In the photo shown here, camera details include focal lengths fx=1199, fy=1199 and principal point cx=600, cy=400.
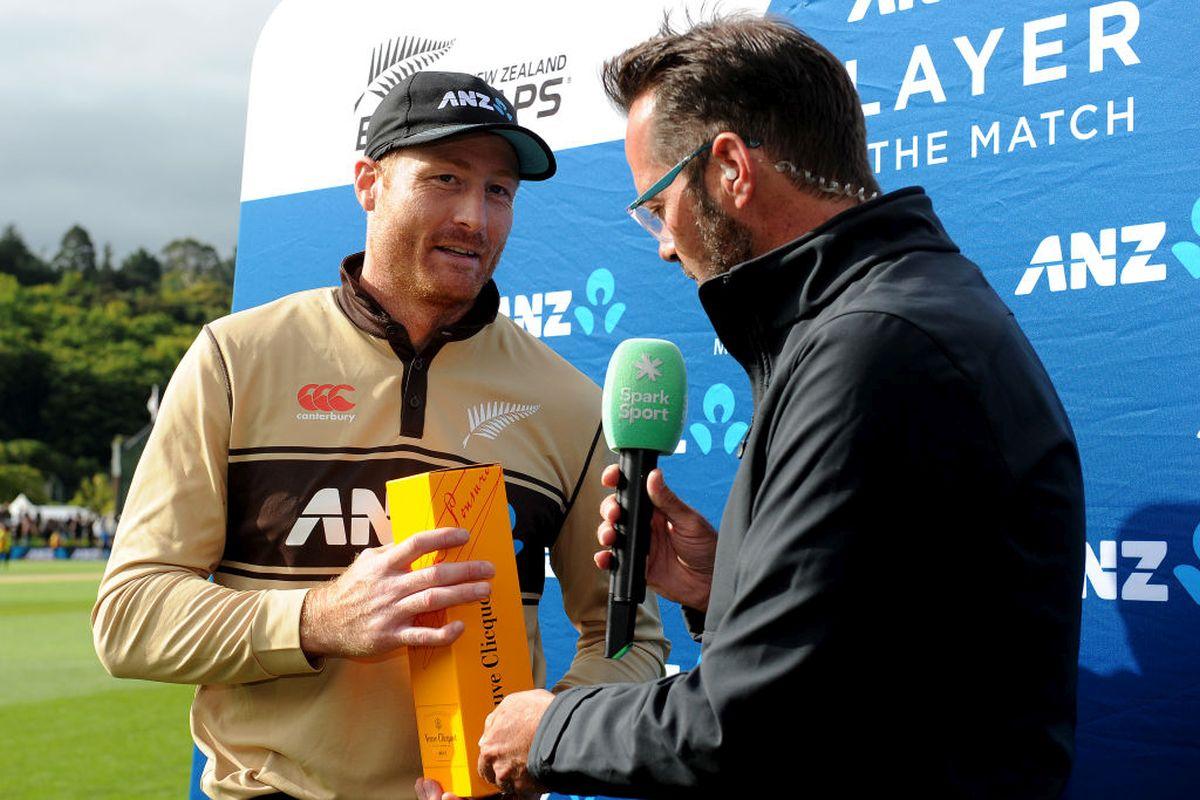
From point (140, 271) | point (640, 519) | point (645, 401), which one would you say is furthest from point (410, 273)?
point (140, 271)

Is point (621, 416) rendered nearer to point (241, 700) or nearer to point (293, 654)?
point (293, 654)

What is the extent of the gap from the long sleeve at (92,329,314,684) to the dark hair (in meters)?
1.01

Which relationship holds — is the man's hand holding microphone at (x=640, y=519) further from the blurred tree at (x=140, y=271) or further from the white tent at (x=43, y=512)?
the blurred tree at (x=140, y=271)

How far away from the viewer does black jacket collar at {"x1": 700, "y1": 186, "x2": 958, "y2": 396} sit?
61.2 inches

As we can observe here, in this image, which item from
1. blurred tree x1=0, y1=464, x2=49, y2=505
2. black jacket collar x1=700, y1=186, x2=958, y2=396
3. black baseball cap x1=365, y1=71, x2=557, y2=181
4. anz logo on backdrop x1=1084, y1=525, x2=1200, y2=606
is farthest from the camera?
blurred tree x1=0, y1=464, x2=49, y2=505

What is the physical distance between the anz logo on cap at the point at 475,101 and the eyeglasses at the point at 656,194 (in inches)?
23.5

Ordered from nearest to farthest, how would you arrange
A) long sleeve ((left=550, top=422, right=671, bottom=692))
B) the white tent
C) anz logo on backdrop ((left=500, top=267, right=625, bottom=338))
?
long sleeve ((left=550, top=422, right=671, bottom=692)) < anz logo on backdrop ((left=500, top=267, right=625, bottom=338)) < the white tent

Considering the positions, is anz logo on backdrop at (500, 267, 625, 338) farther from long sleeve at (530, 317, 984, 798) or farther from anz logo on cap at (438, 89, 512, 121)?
long sleeve at (530, 317, 984, 798)

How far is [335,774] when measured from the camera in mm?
2154

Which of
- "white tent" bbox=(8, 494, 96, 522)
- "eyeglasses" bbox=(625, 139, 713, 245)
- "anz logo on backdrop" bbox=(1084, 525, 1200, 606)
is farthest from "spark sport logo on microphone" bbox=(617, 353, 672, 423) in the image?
"white tent" bbox=(8, 494, 96, 522)

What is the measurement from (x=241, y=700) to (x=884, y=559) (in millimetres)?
1381

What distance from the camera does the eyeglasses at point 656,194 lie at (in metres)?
1.75

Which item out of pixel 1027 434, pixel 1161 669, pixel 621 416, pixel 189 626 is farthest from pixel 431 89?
pixel 1161 669

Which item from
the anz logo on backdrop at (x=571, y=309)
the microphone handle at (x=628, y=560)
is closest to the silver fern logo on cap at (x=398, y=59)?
the anz logo on backdrop at (x=571, y=309)
